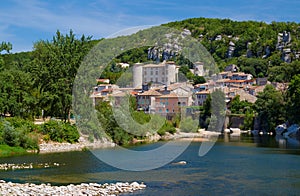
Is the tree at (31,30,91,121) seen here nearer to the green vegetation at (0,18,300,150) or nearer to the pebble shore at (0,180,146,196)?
the green vegetation at (0,18,300,150)

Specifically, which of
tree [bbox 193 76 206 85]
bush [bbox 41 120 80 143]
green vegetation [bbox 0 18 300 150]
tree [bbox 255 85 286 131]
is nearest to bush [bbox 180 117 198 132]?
green vegetation [bbox 0 18 300 150]

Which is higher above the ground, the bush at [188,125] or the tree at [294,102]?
the tree at [294,102]

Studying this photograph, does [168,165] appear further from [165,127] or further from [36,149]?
[165,127]

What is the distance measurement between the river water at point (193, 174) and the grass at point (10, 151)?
1236 mm

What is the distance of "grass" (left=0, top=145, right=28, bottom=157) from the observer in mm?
24750

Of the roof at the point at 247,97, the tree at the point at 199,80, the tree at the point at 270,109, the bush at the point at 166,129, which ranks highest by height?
the tree at the point at 199,80

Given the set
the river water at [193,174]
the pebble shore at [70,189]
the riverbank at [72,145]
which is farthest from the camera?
the riverbank at [72,145]

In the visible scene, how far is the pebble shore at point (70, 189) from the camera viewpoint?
1477 centimetres

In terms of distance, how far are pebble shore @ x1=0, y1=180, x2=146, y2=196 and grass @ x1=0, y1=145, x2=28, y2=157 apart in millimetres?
8502

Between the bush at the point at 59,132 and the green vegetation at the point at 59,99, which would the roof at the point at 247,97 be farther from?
the bush at the point at 59,132

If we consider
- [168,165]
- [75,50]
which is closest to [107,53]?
[75,50]

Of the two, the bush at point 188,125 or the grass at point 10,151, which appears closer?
the grass at point 10,151

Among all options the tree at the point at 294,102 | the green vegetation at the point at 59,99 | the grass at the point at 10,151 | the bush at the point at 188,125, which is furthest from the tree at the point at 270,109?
the grass at the point at 10,151

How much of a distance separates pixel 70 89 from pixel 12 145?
31.2ft
